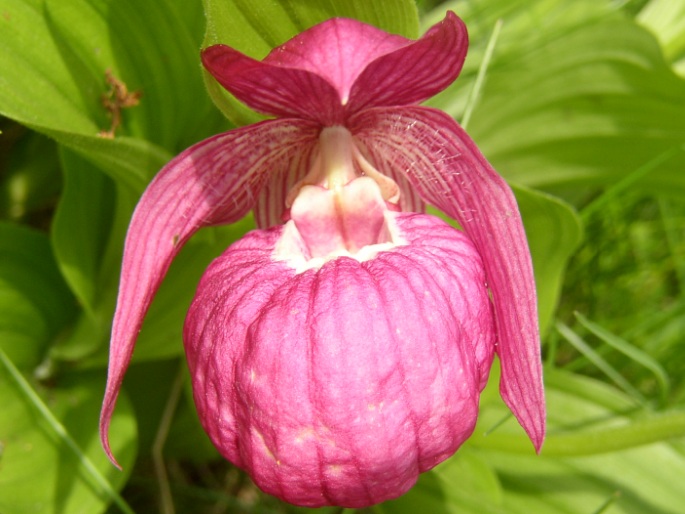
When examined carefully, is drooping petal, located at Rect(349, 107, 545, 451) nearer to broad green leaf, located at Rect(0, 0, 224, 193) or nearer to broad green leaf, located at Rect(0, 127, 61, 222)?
broad green leaf, located at Rect(0, 0, 224, 193)

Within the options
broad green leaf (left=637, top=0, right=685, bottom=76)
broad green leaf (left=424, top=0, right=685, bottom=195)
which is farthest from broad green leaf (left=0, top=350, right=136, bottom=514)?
broad green leaf (left=637, top=0, right=685, bottom=76)

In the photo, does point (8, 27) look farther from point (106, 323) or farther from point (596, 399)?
point (596, 399)

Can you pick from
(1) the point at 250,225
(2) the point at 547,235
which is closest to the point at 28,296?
(1) the point at 250,225

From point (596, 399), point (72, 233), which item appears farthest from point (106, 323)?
point (596, 399)

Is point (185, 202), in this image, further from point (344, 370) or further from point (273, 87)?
point (344, 370)

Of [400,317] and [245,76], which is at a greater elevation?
[245,76]
